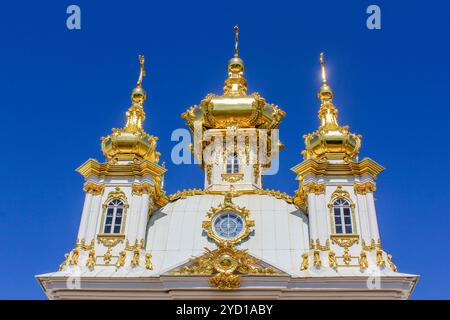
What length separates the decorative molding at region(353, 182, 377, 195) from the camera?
23141 millimetres

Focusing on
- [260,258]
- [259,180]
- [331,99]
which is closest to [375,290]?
[260,258]

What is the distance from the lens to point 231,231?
2255 cm

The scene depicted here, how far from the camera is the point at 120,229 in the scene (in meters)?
22.7

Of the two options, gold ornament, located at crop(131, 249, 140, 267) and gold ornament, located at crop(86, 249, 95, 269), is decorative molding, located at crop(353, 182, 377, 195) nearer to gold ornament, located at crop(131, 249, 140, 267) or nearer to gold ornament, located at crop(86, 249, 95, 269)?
gold ornament, located at crop(131, 249, 140, 267)

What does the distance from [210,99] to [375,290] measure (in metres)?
14.3

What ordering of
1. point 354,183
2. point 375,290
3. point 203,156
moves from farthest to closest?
1. point 203,156
2. point 354,183
3. point 375,290

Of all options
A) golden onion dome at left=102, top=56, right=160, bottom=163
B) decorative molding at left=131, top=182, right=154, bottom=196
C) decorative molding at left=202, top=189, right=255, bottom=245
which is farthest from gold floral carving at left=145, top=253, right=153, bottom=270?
golden onion dome at left=102, top=56, right=160, bottom=163

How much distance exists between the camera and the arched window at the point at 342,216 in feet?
73.0

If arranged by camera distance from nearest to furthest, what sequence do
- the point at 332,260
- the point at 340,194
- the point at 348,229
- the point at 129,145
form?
the point at 332,260, the point at 348,229, the point at 340,194, the point at 129,145

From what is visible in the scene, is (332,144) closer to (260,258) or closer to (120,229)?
(260,258)

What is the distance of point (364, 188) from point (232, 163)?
24.3 feet

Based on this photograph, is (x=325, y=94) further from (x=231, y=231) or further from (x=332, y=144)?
(x=231, y=231)

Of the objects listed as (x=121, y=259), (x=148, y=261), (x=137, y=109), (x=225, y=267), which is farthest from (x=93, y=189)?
(x=225, y=267)
